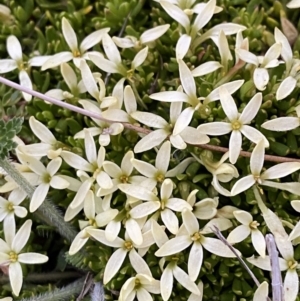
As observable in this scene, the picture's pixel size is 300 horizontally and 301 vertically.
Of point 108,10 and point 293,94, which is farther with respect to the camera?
point 108,10

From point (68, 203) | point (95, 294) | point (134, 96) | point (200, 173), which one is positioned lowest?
point (95, 294)

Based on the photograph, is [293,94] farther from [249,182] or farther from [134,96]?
[134,96]

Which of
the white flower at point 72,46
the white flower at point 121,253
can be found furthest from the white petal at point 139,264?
the white flower at point 72,46

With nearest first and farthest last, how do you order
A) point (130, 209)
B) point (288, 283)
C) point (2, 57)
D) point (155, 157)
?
point (288, 283) < point (130, 209) < point (155, 157) < point (2, 57)

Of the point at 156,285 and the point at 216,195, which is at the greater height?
the point at 216,195

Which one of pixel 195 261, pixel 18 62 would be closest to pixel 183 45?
pixel 18 62

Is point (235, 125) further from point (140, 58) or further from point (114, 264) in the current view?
point (114, 264)

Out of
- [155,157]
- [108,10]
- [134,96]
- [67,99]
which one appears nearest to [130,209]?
[155,157]
